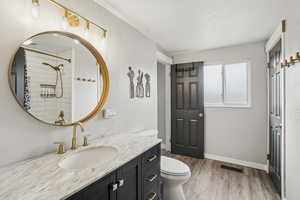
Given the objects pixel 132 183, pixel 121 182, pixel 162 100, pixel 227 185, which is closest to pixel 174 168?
pixel 132 183

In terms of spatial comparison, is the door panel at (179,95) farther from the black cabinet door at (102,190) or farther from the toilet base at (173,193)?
the black cabinet door at (102,190)

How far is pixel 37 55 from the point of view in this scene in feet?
3.63

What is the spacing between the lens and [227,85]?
10.0 feet

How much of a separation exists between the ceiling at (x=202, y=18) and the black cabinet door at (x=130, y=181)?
1607 mm

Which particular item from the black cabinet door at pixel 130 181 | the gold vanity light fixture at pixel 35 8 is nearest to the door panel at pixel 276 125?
the black cabinet door at pixel 130 181

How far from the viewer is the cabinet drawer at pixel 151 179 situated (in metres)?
1.26

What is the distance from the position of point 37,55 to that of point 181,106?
9.08 feet

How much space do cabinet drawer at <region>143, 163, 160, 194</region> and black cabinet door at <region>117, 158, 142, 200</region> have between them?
0.30 feet

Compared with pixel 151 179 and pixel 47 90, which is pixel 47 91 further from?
pixel 151 179

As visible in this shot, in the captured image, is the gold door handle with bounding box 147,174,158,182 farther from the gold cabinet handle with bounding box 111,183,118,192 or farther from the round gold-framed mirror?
the round gold-framed mirror

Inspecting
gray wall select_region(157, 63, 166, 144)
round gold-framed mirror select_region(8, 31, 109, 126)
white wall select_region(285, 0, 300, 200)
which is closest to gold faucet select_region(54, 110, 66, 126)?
round gold-framed mirror select_region(8, 31, 109, 126)

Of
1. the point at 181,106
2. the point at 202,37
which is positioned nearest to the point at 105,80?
the point at 202,37

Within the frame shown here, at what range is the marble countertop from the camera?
0.64m

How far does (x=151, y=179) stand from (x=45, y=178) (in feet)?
2.82
